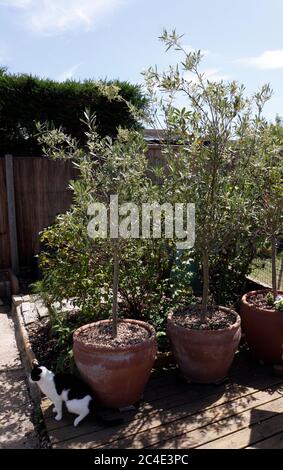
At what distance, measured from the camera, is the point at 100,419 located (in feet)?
8.16

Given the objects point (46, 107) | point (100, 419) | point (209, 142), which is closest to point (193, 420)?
point (100, 419)

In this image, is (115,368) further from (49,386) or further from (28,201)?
(28,201)

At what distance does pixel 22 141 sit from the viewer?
5.74 meters

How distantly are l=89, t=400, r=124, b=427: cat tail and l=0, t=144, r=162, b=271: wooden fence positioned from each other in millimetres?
3585

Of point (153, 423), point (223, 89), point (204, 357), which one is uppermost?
point (223, 89)

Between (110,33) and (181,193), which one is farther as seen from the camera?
(110,33)

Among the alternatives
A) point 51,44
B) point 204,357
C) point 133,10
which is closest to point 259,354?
point 204,357

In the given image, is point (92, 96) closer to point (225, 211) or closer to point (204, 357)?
point (225, 211)

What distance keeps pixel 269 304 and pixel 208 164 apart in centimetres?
139

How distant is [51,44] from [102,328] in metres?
3.67

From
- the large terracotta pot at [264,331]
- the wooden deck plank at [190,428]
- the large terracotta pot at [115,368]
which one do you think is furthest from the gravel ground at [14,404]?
the large terracotta pot at [264,331]

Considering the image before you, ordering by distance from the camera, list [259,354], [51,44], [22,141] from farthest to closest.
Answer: [22,141], [51,44], [259,354]

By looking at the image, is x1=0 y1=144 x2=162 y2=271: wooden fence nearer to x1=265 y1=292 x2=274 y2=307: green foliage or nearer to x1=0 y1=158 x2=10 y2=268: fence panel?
x1=0 y1=158 x2=10 y2=268: fence panel

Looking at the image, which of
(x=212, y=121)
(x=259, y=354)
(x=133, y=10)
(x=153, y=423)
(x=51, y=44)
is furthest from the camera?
(x=51, y=44)
